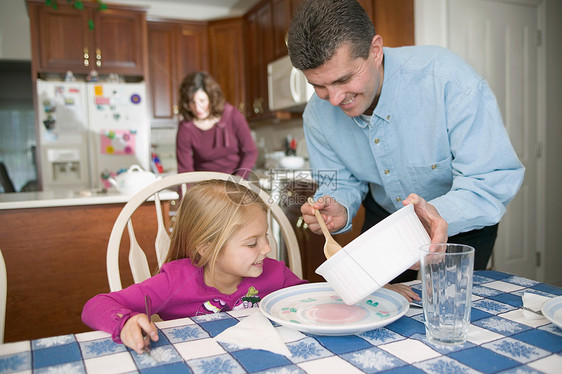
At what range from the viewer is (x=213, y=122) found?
3199 millimetres

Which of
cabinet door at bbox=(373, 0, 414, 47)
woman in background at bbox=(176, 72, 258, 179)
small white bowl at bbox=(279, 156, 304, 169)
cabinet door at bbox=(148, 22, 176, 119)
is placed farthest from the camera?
cabinet door at bbox=(148, 22, 176, 119)

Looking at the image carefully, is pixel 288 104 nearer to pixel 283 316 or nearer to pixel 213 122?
pixel 213 122

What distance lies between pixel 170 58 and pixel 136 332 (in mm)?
4528

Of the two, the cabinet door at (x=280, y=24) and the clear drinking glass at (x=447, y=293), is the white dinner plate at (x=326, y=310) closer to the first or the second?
the clear drinking glass at (x=447, y=293)

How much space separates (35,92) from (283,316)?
409 cm

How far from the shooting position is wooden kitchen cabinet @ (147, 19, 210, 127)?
4758mm

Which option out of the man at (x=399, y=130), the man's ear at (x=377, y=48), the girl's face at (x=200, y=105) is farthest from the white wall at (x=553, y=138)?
the man's ear at (x=377, y=48)

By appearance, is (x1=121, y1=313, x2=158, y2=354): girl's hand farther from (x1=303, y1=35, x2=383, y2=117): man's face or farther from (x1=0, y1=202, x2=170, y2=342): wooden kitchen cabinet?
(x1=0, y1=202, x2=170, y2=342): wooden kitchen cabinet

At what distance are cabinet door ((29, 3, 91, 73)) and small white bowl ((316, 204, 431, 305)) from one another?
4.25 m

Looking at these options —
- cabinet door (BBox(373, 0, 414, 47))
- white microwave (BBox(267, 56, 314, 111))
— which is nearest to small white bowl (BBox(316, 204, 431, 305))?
cabinet door (BBox(373, 0, 414, 47))

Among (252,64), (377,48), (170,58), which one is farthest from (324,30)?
(170,58)

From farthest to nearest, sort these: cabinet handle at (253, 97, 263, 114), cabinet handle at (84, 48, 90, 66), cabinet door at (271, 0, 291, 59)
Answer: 1. cabinet handle at (253, 97, 263, 114)
2. cabinet handle at (84, 48, 90, 66)
3. cabinet door at (271, 0, 291, 59)

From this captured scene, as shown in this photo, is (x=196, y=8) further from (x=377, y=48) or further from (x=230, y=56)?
(x=377, y=48)

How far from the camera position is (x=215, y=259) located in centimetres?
105
